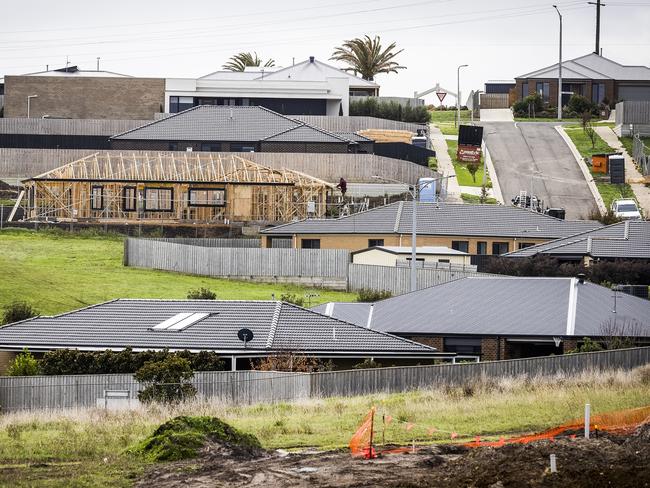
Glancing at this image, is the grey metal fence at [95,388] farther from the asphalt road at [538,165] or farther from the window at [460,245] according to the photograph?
the asphalt road at [538,165]

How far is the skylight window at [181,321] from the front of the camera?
49.8 meters

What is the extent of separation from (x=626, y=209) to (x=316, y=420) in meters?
57.5

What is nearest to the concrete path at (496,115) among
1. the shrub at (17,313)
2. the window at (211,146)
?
the window at (211,146)

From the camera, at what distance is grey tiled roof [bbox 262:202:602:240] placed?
3162 inches

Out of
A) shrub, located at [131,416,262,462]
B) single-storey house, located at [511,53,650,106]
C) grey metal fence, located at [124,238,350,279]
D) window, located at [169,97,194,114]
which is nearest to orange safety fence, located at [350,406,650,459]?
shrub, located at [131,416,262,462]

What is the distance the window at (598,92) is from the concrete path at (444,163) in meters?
17.0

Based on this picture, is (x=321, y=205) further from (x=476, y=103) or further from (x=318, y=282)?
(x=476, y=103)

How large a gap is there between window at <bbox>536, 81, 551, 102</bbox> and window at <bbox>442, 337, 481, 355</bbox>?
305ft

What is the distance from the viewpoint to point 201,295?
64750 millimetres

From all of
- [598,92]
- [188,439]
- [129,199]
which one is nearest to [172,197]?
[129,199]

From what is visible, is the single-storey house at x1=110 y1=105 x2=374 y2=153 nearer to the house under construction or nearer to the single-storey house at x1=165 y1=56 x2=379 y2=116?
the house under construction

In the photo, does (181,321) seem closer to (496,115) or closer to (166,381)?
(166,381)

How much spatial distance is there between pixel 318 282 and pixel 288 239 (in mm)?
7421

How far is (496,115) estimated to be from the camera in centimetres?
13875
